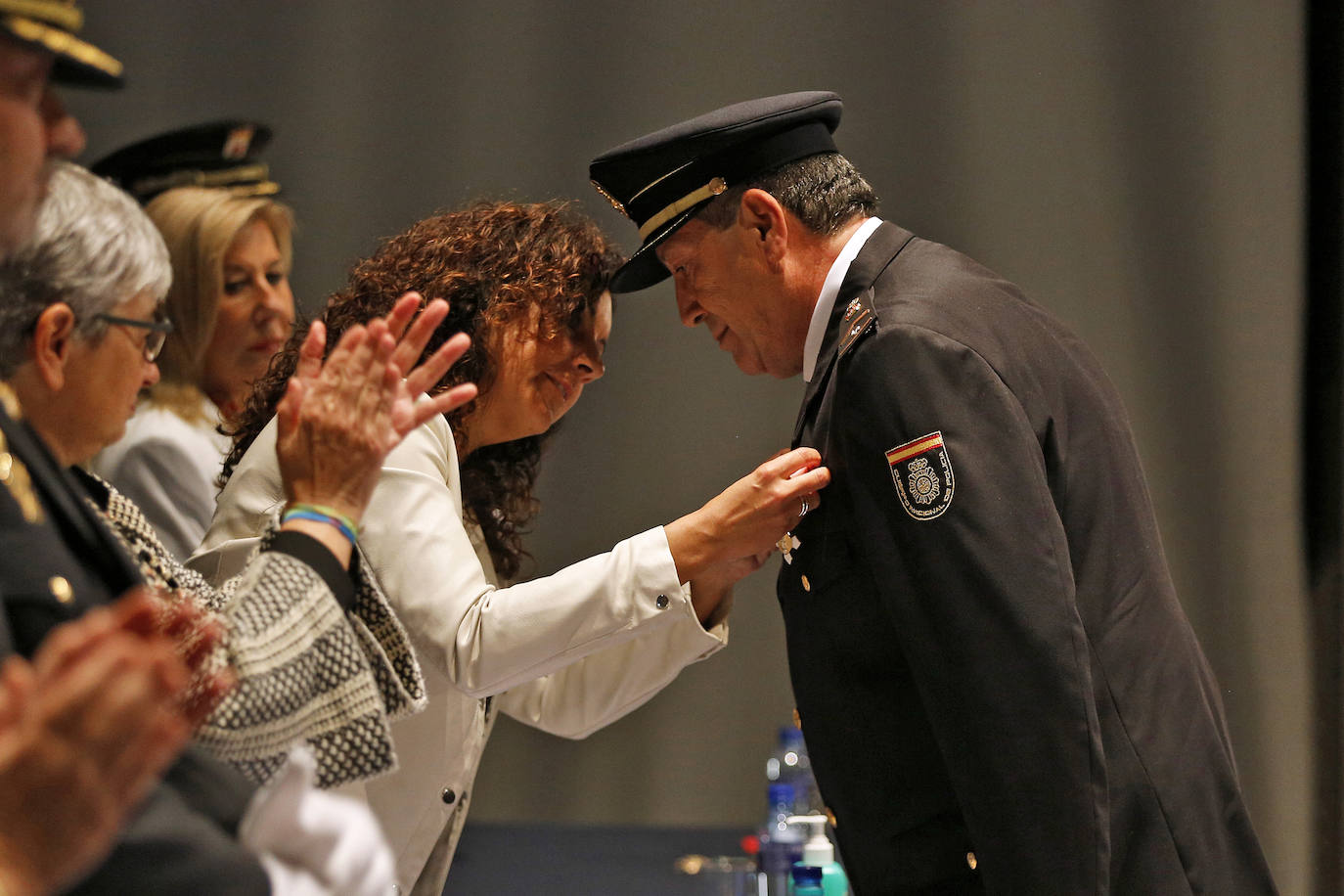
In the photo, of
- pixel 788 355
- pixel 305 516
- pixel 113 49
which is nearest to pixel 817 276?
pixel 788 355

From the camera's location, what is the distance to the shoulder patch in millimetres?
1567

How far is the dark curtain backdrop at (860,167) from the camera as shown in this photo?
3314mm

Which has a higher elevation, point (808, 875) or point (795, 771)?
point (808, 875)

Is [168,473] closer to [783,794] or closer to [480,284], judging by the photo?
[480,284]

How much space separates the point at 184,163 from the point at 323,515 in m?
2.09

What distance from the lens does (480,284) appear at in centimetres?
198

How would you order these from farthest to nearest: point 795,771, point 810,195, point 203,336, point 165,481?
point 795,771, point 203,336, point 165,481, point 810,195

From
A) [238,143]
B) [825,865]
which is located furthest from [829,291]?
[238,143]

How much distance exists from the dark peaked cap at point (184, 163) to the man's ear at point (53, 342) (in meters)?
1.88

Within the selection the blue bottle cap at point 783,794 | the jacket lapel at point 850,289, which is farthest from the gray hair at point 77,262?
the blue bottle cap at point 783,794

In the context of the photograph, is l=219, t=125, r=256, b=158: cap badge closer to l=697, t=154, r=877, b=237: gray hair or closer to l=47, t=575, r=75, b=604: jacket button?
l=697, t=154, r=877, b=237: gray hair

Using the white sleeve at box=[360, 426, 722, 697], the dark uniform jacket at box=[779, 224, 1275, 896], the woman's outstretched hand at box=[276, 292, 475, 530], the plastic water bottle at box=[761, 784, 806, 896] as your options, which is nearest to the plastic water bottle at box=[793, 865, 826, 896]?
the plastic water bottle at box=[761, 784, 806, 896]

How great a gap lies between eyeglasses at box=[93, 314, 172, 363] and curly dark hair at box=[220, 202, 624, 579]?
0.46 metres

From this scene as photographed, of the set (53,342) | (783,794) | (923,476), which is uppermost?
(53,342)
